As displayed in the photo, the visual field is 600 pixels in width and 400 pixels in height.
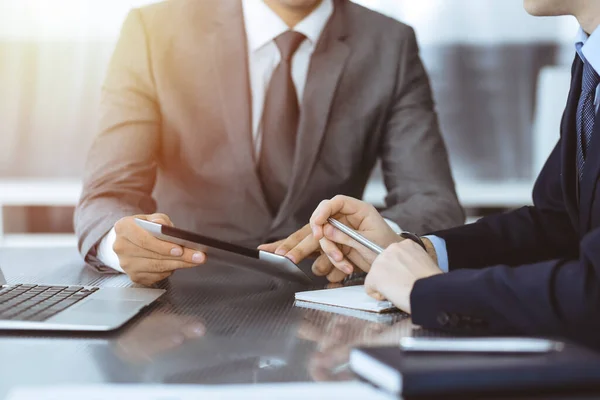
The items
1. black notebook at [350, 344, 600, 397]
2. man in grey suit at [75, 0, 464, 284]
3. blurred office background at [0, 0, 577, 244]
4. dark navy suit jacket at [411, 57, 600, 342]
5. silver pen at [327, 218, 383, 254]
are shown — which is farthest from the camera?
blurred office background at [0, 0, 577, 244]

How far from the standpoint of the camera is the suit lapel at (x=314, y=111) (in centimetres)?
220

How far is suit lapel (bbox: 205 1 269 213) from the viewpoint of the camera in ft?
7.18

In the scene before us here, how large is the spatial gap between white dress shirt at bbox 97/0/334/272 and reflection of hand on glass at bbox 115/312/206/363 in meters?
1.19

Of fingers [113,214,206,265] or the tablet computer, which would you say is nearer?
the tablet computer

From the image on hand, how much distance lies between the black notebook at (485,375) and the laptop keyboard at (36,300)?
22.7 inches

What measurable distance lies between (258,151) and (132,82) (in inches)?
16.5

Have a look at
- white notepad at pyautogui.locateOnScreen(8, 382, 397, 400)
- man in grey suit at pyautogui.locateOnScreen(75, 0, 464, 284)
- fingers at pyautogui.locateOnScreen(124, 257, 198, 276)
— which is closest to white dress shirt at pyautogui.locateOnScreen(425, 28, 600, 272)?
fingers at pyautogui.locateOnScreen(124, 257, 198, 276)

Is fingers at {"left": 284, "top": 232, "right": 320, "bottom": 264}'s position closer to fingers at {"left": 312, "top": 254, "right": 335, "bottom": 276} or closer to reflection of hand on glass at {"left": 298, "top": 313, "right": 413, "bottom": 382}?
fingers at {"left": 312, "top": 254, "right": 335, "bottom": 276}

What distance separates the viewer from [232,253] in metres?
1.26

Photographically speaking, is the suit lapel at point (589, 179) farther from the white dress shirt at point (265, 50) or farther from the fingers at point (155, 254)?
the white dress shirt at point (265, 50)

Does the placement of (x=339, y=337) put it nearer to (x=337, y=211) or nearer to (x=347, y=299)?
(x=347, y=299)

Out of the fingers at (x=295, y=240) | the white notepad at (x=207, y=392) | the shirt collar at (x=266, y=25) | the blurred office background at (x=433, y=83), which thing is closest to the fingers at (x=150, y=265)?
the fingers at (x=295, y=240)

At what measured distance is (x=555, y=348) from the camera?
2.38 ft

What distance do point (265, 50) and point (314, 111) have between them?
0.82ft
